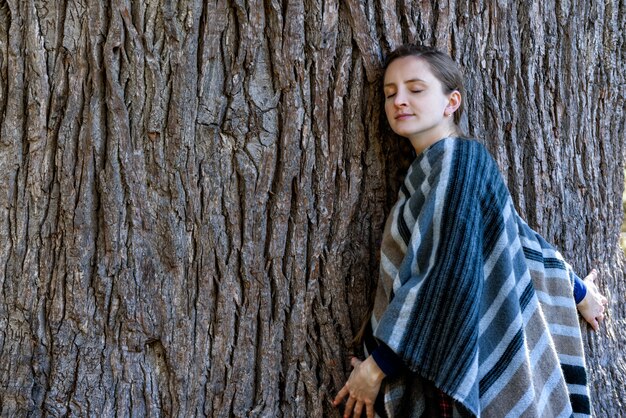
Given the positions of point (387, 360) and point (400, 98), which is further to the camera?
point (400, 98)

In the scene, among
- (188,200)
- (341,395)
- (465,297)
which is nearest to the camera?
(465,297)

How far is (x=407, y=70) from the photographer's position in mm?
2357

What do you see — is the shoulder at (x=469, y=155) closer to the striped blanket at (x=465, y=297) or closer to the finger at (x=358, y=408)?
the striped blanket at (x=465, y=297)

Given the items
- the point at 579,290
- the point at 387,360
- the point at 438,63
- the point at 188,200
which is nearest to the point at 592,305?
the point at 579,290

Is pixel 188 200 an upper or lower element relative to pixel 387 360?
upper

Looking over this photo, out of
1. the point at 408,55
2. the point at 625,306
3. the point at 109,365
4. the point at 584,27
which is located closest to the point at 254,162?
the point at 408,55

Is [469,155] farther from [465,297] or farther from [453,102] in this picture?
[465,297]

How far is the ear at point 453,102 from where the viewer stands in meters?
2.52

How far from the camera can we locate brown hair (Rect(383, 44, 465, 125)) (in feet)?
7.89

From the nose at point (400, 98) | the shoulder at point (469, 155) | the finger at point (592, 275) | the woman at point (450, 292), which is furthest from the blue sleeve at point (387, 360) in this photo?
the finger at point (592, 275)

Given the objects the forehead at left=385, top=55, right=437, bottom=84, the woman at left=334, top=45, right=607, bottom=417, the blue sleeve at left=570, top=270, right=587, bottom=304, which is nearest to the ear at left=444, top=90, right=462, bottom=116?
the woman at left=334, top=45, right=607, bottom=417

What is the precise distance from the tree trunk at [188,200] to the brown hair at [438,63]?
3.0 inches

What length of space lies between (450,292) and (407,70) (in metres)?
0.75

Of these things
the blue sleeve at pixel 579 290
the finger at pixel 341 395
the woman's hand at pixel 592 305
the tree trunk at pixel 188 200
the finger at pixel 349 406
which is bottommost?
the finger at pixel 349 406
